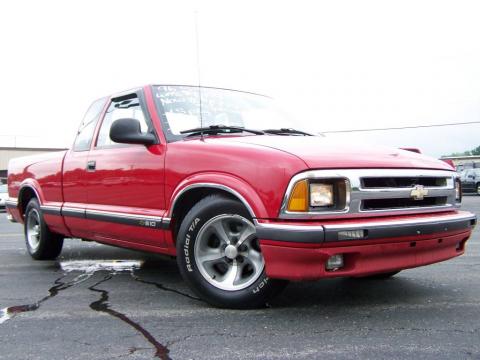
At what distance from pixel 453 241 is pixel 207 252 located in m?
1.75

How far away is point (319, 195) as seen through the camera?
10.3 ft

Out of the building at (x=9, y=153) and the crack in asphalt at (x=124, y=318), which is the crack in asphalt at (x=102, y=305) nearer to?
the crack in asphalt at (x=124, y=318)

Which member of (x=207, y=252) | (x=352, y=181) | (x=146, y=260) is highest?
(x=352, y=181)

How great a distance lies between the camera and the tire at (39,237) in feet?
19.2

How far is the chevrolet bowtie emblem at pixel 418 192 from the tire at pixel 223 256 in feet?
3.40

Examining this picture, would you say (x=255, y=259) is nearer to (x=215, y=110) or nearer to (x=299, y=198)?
(x=299, y=198)

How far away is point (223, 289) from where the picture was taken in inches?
Answer: 139

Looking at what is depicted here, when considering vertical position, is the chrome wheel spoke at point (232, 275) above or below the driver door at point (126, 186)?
below

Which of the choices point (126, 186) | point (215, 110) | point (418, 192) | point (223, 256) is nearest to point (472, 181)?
point (215, 110)

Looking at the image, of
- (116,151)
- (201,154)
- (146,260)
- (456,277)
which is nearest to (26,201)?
(146,260)

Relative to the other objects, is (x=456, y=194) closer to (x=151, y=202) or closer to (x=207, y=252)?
(x=207, y=252)

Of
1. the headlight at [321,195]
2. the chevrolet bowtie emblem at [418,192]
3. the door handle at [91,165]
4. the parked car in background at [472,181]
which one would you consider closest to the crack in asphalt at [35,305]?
the door handle at [91,165]

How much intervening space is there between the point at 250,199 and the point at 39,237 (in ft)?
12.0

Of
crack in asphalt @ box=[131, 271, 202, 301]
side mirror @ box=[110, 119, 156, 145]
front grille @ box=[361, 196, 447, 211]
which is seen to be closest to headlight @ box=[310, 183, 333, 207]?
front grille @ box=[361, 196, 447, 211]
